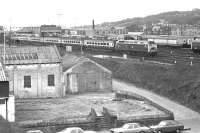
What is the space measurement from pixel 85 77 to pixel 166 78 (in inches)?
365

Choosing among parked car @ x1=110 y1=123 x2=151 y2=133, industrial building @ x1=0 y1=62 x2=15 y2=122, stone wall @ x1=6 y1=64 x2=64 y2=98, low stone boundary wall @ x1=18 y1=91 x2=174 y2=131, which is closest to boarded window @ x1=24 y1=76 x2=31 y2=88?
stone wall @ x1=6 y1=64 x2=64 y2=98

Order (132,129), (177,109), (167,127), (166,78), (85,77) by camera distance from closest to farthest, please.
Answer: (132,129), (167,127), (177,109), (85,77), (166,78)

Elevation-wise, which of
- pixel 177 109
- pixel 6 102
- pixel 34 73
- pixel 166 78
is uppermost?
pixel 34 73

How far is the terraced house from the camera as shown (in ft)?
127

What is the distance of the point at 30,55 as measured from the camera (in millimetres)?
39875

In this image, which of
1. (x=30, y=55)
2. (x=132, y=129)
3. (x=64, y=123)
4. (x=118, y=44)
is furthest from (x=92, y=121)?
(x=118, y=44)

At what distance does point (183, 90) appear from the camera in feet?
130

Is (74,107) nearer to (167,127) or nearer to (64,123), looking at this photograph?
(64,123)

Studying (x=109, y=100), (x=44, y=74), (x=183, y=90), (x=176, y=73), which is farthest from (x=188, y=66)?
(x=44, y=74)

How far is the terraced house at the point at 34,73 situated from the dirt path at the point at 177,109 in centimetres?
909

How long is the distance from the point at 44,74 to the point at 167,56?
80.3ft

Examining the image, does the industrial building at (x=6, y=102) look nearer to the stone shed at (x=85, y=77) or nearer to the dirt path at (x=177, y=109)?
the dirt path at (x=177, y=109)

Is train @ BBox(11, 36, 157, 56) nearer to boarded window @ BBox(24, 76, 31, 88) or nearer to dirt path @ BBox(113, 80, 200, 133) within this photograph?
dirt path @ BBox(113, 80, 200, 133)

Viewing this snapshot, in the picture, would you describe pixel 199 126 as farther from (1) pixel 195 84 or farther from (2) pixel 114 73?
(2) pixel 114 73
